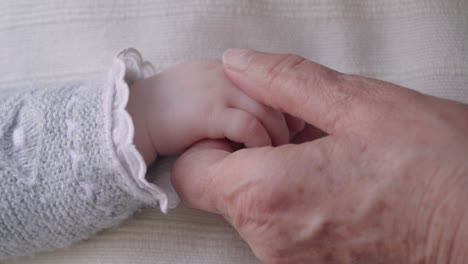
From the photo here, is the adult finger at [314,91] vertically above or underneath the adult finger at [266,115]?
above

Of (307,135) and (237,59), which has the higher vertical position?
(237,59)

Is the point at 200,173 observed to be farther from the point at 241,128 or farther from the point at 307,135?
the point at 307,135

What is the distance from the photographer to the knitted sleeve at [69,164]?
77 cm

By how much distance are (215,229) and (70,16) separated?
506 millimetres

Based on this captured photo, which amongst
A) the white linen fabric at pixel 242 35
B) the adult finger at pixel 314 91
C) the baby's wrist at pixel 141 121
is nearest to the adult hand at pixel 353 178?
the adult finger at pixel 314 91

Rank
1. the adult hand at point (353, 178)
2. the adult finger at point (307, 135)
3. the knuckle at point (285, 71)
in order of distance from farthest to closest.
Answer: the adult finger at point (307, 135) → the knuckle at point (285, 71) → the adult hand at point (353, 178)

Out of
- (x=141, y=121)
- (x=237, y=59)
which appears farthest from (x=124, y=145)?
(x=237, y=59)

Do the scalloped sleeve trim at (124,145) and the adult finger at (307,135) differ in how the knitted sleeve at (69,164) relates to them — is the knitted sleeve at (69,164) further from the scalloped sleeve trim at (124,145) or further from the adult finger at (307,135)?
the adult finger at (307,135)

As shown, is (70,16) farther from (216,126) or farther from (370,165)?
(370,165)

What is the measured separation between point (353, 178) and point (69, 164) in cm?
43

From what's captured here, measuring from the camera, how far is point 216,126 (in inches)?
32.5

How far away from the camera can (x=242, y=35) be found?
1.01m

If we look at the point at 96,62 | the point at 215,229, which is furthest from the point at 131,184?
the point at 96,62

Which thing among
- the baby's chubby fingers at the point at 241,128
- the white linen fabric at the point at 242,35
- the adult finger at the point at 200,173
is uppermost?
the white linen fabric at the point at 242,35
